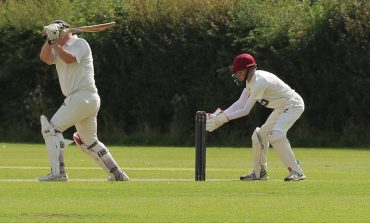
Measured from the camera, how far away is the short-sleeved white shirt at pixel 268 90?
1600cm

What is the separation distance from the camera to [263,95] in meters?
16.2

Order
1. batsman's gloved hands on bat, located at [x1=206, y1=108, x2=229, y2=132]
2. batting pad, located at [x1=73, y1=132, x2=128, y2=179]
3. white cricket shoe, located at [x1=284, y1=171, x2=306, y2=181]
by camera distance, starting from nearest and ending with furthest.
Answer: batting pad, located at [x1=73, y1=132, x2=128, y2=179], batsman's gloved hands on bat, located at [x1=206, y1=108, x2=229, y2=132], white cricket shoe, located at [x1=284, y1=171, x2=306, y2=181]

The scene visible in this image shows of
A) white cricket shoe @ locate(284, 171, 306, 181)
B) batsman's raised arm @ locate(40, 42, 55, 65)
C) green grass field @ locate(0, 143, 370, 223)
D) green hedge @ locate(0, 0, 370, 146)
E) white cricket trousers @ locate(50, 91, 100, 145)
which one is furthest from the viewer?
green hedge @ locate(0, 0, 370, 146)

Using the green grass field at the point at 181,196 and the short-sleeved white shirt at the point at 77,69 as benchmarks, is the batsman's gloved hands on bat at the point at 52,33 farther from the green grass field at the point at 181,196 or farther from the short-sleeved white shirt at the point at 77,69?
the green grass field at the point at 181,196

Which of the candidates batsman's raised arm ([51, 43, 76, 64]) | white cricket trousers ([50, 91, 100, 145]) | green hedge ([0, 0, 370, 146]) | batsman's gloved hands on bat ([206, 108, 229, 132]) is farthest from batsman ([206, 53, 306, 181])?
green hedge ([0, 0, 370, 146])

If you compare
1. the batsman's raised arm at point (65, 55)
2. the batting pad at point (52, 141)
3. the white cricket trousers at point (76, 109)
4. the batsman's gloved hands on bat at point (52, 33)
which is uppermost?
the batsman's gloved hands on bat at point (52, 33)

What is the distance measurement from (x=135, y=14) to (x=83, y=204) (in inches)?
911

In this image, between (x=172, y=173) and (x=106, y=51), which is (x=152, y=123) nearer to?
(x=106, y=51)

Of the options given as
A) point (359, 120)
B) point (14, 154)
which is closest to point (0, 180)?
point (14, 154)

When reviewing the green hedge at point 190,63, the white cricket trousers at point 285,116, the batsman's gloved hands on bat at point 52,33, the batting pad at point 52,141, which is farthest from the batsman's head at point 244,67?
the green hedge at point 190,63

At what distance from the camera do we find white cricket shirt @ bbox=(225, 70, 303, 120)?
1600cm

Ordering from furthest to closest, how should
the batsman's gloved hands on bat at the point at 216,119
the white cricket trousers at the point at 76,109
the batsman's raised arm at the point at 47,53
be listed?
→ the batsman's gloved hands on bat at the point at 216,119
the batsman's raised arm at the point at 47,53
the white cricket trousers at the point at 76,109

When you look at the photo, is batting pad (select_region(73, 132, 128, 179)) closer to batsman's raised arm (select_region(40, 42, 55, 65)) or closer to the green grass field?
the green grass field

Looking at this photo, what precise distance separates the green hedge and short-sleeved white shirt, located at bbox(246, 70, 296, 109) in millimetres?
15792
